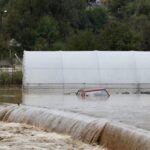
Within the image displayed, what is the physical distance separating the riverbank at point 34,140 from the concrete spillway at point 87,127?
316 mm

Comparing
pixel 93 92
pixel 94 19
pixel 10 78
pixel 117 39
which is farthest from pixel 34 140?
pixel 94 19

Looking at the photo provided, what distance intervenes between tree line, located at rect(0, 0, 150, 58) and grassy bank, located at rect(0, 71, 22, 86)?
1283 cm

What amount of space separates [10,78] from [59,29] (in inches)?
1488

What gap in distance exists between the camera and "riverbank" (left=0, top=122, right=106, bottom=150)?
58.3 feet

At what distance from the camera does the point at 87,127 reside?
1852 cm

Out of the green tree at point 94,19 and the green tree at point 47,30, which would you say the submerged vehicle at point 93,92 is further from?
the green tree at point 94,19

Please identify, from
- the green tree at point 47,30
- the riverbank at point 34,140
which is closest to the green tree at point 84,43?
the green tree at point 47,30

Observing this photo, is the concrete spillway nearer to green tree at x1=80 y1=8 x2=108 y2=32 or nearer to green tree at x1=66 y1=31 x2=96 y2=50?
green tree at x1=66 y1=31 x2=96 y2=50

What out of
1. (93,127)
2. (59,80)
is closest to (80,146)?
(93,127)

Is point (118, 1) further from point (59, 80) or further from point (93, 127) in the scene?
point (93, 127)

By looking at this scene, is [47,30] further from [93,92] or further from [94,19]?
[93,92]

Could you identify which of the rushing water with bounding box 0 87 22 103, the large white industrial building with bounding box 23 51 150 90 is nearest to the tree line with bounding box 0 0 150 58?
the large white industrial building with bounding box 23 51 150 90

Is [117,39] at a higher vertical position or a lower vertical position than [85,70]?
higher

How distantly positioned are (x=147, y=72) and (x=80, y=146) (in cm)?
3404
